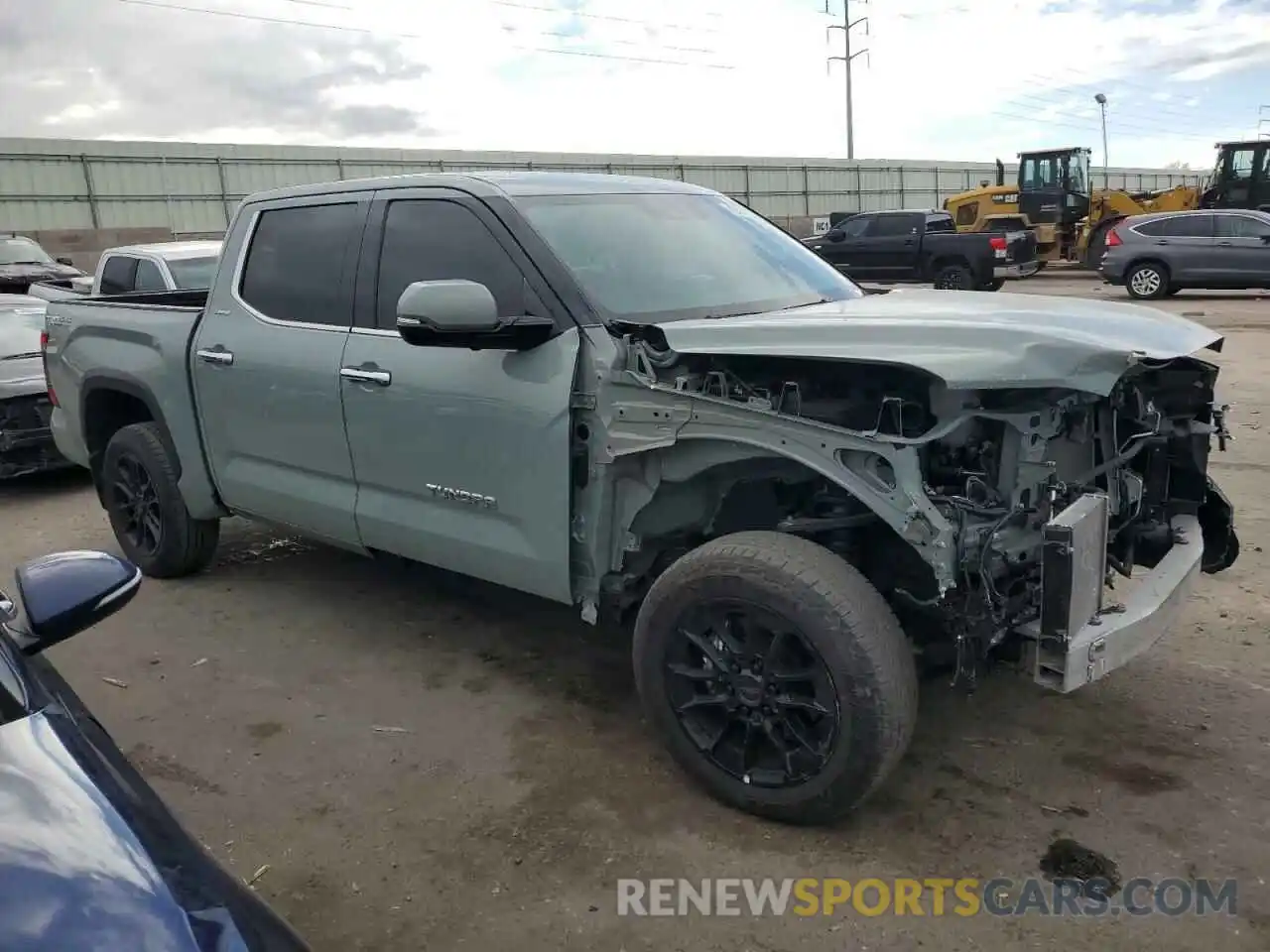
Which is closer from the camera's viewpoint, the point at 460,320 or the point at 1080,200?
the point at 460,320

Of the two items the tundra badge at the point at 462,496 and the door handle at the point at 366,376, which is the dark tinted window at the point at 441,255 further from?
the tundra badge at the point at 462,496

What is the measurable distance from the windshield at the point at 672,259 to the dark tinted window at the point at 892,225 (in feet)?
55.8

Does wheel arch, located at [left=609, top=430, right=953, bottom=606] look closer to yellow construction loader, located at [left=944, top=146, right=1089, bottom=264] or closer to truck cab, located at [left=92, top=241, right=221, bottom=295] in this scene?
truck cab, located at [left=92, top=241, right=221, bottom=295]

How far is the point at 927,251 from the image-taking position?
19859mm

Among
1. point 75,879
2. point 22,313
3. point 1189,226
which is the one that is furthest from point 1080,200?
point 75,879

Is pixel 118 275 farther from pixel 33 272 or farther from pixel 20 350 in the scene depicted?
pixel 33 272

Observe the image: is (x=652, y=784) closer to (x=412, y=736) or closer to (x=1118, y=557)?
(x=412, y=736)

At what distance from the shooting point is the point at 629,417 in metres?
3.28

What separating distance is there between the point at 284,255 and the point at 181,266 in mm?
5727

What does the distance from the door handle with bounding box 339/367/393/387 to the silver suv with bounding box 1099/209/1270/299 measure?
17113 mm

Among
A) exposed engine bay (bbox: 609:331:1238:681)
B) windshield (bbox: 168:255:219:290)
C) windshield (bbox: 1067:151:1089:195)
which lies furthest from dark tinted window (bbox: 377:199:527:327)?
windshield (bbox: 1067:151:1089:195)

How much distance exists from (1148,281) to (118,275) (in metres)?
15.8

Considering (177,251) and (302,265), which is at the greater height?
(177,251)

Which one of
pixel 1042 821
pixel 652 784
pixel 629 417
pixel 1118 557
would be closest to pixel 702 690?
pixel 652 784
